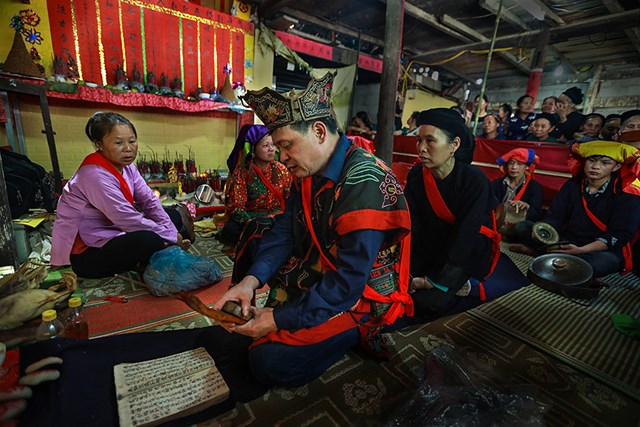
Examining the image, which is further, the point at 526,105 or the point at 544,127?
the point at 526,105

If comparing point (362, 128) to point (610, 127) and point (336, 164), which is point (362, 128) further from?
point (336, 164)

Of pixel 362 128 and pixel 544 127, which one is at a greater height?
pixel 544 127

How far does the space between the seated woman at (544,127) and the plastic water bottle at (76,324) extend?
6782mm

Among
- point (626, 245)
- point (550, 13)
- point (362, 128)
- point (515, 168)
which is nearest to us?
point (626, 245)

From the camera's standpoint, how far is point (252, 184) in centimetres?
382

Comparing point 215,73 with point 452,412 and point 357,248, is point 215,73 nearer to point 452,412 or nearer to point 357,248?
point 357,248

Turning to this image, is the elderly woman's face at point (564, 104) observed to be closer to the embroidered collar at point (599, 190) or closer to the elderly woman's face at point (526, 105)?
the elderly woman's face at point (526, 105)

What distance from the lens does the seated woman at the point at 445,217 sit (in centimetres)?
241

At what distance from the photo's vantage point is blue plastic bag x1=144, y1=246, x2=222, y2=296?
2.69 metres

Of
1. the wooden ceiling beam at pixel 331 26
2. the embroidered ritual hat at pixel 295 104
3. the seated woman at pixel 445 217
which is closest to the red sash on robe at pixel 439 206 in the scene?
the seated woman at pixel 445 217

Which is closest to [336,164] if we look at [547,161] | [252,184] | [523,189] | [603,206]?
[252,184]

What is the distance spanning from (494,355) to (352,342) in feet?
3.58

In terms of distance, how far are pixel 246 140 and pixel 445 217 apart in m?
2.50

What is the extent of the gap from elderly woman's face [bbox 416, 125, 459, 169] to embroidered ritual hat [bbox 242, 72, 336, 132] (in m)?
1.12
